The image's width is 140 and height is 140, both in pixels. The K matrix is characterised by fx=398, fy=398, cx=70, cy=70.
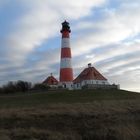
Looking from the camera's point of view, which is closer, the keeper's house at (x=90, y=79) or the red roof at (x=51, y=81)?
the keeper's house at (x=90, y=79)

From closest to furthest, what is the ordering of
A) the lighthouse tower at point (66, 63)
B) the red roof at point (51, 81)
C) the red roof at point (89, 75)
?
1. the lighthouse tower at point (66, 63)
2. the red roof at point (89, 75)
3. the red roof at point (51, 81)

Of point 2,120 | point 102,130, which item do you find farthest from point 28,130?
point 2,120

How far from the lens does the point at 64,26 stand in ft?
203

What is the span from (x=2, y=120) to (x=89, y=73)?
52319mm

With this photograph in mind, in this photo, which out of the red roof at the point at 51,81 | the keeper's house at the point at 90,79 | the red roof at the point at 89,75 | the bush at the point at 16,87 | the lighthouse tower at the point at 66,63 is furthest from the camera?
the red roof at the point at 51,81

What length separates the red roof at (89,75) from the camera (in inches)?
2771

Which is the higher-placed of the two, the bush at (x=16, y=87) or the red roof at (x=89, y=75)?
the red roof at (x=89, y=75)

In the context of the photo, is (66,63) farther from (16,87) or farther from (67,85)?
(16,87)

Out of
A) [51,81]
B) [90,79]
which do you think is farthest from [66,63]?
[51,81]

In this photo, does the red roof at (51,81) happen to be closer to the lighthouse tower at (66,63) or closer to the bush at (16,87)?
the bush at (16,87)

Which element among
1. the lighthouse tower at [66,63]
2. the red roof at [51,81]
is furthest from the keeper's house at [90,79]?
the lighthouse tower at [66,63]

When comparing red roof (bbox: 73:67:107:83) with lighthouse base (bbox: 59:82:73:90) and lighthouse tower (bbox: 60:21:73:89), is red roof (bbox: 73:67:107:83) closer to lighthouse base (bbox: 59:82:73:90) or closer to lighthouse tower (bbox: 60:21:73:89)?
lighthouse base (bbox: 59:82:73:90)

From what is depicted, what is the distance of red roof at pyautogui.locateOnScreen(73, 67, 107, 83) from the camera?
231 feet

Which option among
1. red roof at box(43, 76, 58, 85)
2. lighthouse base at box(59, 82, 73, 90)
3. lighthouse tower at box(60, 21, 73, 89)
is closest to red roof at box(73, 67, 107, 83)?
red roof at box(43, 76, 58, 85)
